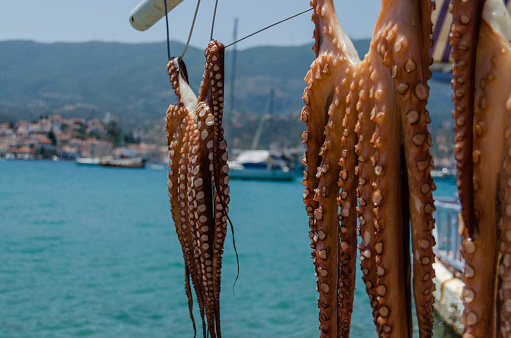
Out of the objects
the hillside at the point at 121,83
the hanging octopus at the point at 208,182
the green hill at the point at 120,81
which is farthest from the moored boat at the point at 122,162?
the hanging octopus at the point at 208,182

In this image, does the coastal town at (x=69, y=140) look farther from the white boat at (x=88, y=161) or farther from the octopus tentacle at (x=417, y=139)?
the octopus tentacle at (x=417, y=139)

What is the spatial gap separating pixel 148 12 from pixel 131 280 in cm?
1268

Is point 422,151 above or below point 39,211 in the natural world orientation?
above

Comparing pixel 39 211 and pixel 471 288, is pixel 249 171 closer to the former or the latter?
pixel 39 211

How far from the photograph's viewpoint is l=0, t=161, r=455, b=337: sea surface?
9.49m

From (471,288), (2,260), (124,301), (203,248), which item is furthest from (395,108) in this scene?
(2,260)

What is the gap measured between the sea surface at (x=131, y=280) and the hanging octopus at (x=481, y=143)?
66.3 inches

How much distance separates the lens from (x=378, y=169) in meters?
1.23

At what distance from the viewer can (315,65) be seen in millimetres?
1470

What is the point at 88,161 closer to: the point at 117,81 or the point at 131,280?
the point at 117,81

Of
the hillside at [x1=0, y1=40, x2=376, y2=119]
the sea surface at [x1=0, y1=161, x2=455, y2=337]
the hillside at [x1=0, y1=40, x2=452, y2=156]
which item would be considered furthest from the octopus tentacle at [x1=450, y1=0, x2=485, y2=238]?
the hillside at [x1=0, y1=40, x2=376, y2=119]

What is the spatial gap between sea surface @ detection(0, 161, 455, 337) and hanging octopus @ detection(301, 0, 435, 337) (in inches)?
51.0

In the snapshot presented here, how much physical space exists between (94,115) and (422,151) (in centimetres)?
11258

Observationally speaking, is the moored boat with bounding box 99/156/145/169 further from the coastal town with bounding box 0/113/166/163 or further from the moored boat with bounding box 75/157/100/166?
the coastal town with bounding box 0/113/166/163
